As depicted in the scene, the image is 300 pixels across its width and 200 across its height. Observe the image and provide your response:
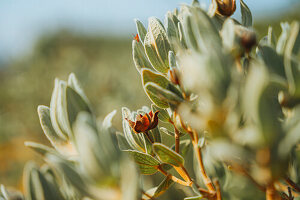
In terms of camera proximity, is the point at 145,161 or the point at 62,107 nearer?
the point at 62,107

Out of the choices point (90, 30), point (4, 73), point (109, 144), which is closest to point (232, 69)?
point (109, 144)

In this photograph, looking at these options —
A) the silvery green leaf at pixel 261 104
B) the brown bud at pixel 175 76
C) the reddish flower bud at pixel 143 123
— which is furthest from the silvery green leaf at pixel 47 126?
the silvery green leaf at pixel 261 104

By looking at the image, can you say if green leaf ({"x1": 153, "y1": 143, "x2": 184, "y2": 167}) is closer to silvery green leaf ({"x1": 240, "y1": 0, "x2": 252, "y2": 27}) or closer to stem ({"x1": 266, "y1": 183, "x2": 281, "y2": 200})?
stem ({"x1": 266, "y1": 183, "x2": 281, "y2": 200})

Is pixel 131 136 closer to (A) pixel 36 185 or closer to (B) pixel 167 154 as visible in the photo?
(B) pixel 167 154

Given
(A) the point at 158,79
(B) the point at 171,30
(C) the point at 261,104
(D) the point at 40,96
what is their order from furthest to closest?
(D) the point at 40,96, (B) the point at 171,30, (A) the point at 158,79, (C) the point at 261,104

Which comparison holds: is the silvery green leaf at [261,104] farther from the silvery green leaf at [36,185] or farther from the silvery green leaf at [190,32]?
the silvery green leaf at [36,185]

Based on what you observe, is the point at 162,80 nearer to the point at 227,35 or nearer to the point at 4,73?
the point at 227,35

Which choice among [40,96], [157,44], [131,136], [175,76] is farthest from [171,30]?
[40,96]
